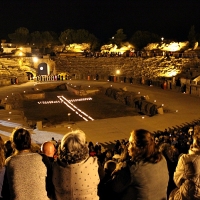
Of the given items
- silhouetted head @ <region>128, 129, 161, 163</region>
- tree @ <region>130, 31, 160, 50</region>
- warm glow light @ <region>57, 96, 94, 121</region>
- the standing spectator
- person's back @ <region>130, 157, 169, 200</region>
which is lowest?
warm glow light @ <region>57, 96, 94, 121</region>

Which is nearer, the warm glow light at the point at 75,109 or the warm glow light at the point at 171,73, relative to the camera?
the warm glow light at the point at 75,109

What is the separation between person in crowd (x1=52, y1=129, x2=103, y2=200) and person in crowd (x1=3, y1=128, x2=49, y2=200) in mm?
141

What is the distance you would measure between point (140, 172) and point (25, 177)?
43.3 inches

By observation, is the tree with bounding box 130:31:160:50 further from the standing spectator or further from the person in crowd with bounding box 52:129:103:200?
the person in crowd with bounding box 52:129:103:200

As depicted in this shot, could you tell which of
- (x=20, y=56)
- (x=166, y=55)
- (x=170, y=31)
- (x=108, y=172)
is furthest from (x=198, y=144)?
(x=170, y=31)

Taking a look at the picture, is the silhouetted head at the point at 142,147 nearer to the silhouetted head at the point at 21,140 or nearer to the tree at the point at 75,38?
the silhouetted head at the point at 21,140

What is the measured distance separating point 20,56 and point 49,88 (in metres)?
9.36

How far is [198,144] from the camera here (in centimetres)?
359

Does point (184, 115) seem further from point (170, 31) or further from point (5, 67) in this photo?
point (170, 31)

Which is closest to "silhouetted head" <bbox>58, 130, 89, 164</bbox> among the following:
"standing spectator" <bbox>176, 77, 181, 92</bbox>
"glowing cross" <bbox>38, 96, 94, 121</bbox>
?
"glowing cross" <bbox>38, 96, 94, 121</bbox>

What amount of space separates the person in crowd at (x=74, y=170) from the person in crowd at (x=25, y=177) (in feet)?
0.46

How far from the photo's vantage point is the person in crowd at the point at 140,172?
3.07 metres

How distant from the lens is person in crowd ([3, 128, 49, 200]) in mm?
3020

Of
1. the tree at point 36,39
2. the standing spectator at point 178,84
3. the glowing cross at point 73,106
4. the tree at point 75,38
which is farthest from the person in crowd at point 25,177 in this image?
the tree at point 36,39
